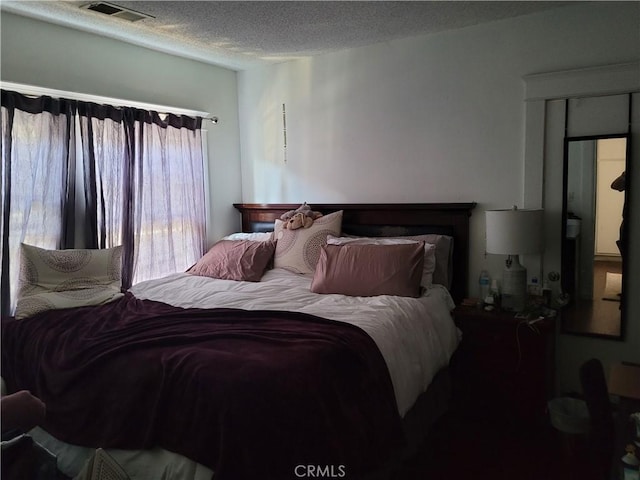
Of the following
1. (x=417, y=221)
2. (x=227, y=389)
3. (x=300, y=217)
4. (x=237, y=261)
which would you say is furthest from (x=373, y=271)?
(x=227, y=389)

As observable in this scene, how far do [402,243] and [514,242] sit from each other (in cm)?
68

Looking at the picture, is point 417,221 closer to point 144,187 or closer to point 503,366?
point 503,366

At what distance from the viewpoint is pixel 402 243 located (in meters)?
3.01

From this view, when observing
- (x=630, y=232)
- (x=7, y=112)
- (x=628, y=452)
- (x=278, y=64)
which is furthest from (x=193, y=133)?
(x=628, y=452)

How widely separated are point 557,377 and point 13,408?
2848mm

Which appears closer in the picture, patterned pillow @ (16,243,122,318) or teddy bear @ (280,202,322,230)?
patterned pillow @ (16,243,122,318)

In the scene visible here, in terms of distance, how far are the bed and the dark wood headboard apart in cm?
46

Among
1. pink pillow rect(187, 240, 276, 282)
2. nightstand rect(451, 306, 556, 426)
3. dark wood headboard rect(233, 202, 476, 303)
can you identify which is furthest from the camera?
pink pillow rect(187, 240, 276, 282)

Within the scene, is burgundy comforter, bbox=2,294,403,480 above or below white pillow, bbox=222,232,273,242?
below

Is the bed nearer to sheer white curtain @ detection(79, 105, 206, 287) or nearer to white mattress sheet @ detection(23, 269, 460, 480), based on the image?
white mattress sheet @ detection(23, 269, 460, 480)

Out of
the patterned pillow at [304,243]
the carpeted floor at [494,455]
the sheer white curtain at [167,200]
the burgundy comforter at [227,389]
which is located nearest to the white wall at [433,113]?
the patterned pillow at [304,243]

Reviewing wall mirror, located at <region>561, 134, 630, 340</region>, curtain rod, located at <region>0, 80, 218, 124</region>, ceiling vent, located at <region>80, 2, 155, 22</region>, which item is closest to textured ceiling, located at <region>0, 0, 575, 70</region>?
ceiling vent, located at <region>80, 2, 155, 22</region>

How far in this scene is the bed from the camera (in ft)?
5.05

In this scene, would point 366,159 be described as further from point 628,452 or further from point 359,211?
point 628,452
